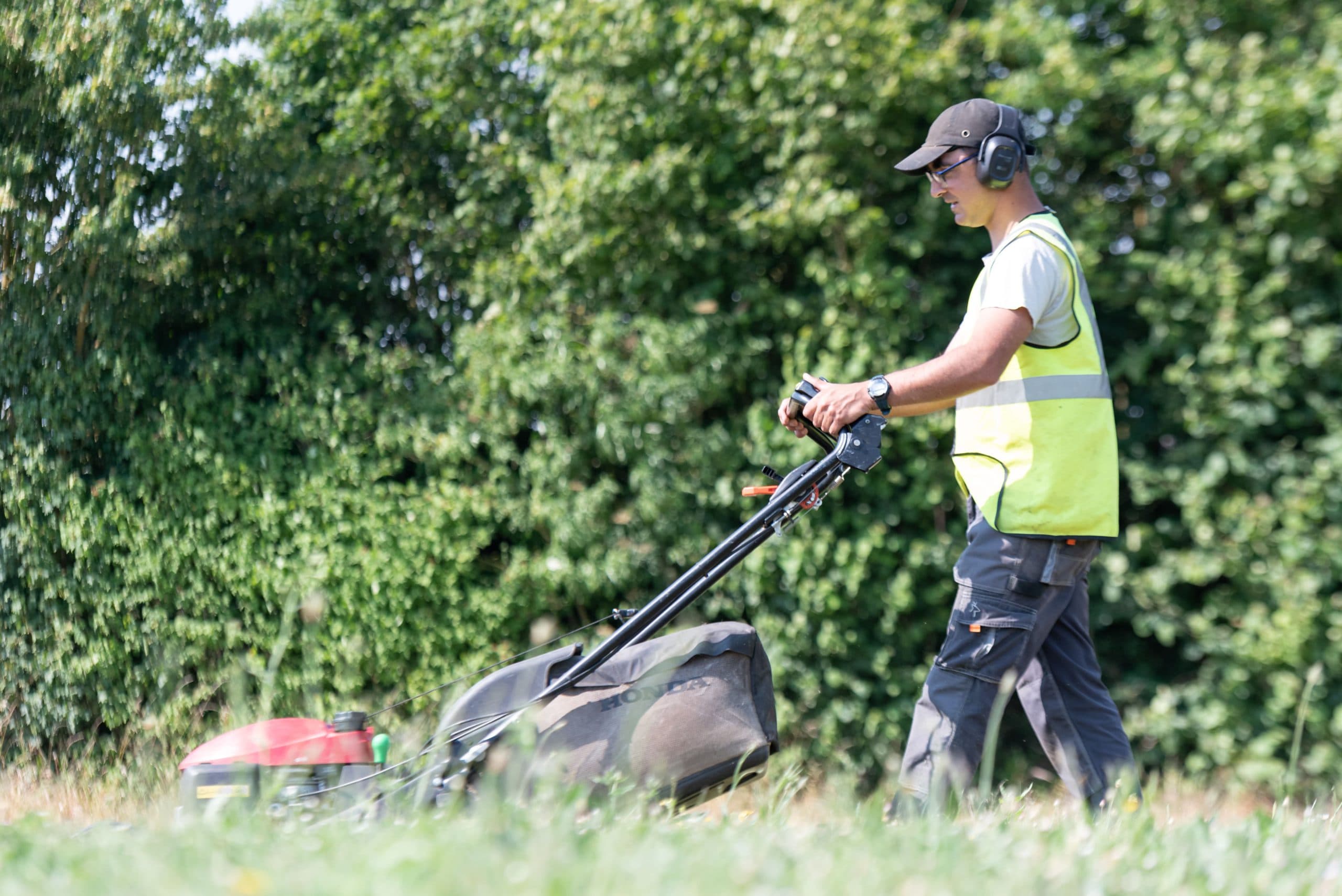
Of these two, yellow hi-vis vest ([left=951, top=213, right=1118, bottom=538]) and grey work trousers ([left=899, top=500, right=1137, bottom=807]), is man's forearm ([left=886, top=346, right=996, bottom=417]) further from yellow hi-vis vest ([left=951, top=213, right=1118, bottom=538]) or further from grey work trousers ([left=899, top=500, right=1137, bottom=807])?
grey work trousers ([left=899, top=500, right=1137, bottom=807])

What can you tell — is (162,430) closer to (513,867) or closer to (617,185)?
(617,185)

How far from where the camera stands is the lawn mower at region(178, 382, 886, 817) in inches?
99.5

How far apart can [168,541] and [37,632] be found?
2.11ft

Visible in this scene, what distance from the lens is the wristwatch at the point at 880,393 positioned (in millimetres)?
2535

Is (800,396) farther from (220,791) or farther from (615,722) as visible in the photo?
(220,791)

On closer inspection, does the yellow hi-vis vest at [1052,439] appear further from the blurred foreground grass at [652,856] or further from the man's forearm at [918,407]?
the blurred foreground grass at [652,856]

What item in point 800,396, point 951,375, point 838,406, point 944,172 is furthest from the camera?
point 944,172

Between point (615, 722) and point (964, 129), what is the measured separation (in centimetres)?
170

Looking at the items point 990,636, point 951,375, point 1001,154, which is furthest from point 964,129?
point 990,636

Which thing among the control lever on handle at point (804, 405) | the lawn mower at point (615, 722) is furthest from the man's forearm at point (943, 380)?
the control lever on handle at point (804, 405)

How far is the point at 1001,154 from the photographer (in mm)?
2713

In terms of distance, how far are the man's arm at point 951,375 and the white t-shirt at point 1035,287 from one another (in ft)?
0.11

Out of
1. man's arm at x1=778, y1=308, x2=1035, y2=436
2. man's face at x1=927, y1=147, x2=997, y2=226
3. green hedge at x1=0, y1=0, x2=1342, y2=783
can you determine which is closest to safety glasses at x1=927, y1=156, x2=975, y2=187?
man's face at x1=927, y1=147, x2=997, y2=226

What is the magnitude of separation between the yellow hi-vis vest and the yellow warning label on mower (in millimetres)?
1845
